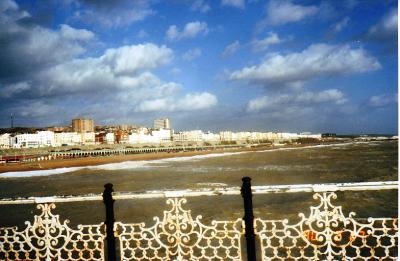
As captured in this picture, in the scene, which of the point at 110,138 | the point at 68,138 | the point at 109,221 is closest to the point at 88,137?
the point at 68,138

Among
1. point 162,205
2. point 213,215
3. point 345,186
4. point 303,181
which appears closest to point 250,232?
point 345,186

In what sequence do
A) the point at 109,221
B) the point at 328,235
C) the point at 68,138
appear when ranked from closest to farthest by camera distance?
the point at 328,235, the point at 109,221, the point at 68,138

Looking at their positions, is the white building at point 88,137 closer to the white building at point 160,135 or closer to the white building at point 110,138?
the white building at point 110,138

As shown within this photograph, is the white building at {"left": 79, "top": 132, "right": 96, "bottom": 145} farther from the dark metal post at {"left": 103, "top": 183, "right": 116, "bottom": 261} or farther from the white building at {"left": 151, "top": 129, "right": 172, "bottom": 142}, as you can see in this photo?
the dark metal post at {"left": 103, "top": 183, "right": 116, "bottom": 261}

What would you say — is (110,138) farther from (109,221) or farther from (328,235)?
(328,235)

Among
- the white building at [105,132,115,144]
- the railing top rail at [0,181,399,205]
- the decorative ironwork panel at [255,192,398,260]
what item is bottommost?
the decorative ironwork panel at [255,192,398,260]

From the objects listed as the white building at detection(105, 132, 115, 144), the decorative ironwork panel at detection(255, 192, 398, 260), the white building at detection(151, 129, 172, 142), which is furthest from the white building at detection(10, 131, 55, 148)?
the decorative ironwork panel at detection(255, 192, 398, 260)

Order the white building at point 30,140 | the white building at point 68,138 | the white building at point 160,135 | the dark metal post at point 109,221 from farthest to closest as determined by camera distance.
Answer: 1. the white building at point 160,135
2. the white building at point 68,138
3. the white building at point 30,140
4. the dark metal post at point 109,221

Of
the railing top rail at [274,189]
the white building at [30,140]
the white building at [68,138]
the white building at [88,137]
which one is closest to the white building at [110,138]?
the white building at [88,137]

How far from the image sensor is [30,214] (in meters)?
12.0

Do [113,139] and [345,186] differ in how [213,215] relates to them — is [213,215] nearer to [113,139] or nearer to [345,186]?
[345,186]

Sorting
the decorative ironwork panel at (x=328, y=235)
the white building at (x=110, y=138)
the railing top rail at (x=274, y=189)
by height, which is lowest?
the decorative ironwork panel at (x=328, y=235)

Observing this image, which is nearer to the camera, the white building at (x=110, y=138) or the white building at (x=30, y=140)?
the white building at (x=30, y=140)

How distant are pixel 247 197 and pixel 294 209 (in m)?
7.97
